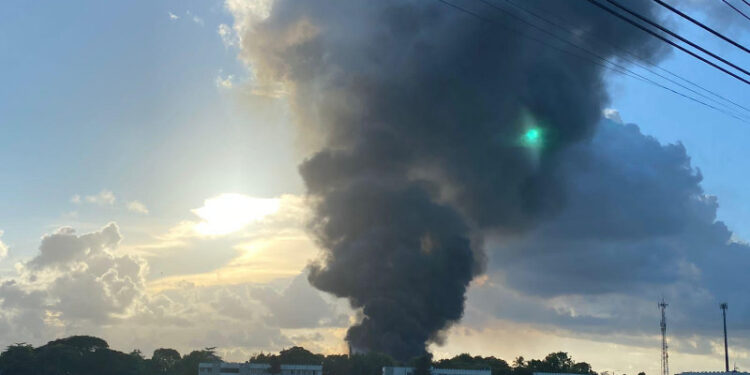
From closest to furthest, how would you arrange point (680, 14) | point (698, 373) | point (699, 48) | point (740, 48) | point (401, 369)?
point (680, 14) → point (699, 48) → point (740, 48) → point (698, 373) → point (401, 369)

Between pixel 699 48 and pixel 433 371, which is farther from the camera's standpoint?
pixel 433 371

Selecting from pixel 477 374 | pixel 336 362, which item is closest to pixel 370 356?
pixel 336 362

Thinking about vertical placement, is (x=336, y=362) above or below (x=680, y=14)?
below

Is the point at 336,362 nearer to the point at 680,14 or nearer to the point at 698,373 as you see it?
the point at 698,373

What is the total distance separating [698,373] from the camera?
498ft

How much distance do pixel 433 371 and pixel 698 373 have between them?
56388mm

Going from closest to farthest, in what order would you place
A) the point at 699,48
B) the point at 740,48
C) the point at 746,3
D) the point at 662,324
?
the point at 699,48
the point at 740,48
the point at 746,3
the point at 662,324

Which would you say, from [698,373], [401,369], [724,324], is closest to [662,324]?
[724,324]

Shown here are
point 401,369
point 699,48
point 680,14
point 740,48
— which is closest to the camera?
point 680,14

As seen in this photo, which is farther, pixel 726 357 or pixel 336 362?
pixel 336 362

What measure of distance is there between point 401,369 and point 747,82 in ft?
473

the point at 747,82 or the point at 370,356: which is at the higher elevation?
the point at 747,82

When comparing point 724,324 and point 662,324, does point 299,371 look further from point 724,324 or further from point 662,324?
point 724,324

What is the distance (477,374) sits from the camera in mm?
175875
